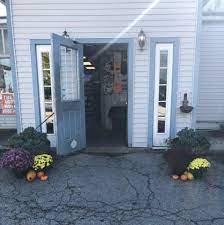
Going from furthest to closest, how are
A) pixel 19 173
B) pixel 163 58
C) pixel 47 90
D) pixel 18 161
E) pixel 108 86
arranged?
pixel 108 86, pixel 47 90, pixel 163 58, pixel 19 173, pixel 18 161

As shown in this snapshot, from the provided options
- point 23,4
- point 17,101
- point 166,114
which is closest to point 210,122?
point 166,114

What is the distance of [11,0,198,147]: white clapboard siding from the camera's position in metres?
5.35

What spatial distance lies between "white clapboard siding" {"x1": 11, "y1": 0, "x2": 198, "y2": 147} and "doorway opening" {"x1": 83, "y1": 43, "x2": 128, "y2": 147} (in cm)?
159

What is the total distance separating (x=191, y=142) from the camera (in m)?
5.04

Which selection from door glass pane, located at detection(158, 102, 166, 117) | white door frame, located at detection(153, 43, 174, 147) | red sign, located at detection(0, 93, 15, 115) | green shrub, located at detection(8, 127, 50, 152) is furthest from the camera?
red sign, located at detection(0, 93, 15, 115)

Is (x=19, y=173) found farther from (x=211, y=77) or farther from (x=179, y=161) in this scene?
(x=211, y=77)

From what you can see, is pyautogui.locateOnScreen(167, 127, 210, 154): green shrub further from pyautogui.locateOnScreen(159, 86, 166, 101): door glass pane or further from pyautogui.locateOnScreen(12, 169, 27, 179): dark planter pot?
pyautogui.locateOnScreen(12, 169, 27, 179): dark planter pot

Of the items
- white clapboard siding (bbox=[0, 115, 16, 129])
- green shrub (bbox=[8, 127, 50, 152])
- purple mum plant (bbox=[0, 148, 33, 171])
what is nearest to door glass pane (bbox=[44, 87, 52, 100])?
green shrub (bbox=[8, 127, 50, 152])

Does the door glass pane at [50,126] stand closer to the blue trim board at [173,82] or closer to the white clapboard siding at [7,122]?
the white clapboard siding at [7,122]

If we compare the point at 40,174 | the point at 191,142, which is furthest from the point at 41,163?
the point at 191,142

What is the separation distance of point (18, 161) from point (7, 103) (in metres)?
3.24

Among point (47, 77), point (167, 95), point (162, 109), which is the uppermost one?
point (47, 77)

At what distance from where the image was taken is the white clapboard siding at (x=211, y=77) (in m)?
7.02

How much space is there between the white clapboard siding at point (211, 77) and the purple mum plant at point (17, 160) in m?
4.84
